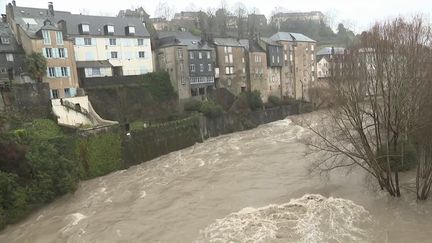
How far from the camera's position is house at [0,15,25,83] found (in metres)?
38.4

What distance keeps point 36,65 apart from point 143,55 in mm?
15284

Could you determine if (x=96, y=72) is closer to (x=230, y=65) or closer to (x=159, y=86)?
(x=159, y=86)

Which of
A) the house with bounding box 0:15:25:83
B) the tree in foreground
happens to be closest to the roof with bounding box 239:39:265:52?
the house with bounding box 0:15:25:83

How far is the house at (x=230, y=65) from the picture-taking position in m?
57.7

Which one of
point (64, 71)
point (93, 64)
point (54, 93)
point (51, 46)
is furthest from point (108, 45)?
point (54, 93)

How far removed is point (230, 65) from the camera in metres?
58.9

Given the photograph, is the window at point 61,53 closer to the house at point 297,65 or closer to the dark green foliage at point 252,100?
the dark green foliage at point 252,100

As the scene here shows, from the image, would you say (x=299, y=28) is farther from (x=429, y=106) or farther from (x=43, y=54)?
(x=429, y=106)

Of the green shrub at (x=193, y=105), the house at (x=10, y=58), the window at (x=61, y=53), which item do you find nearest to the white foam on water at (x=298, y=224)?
the green shrub at (x=193, y=105)

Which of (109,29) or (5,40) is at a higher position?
(109,29)

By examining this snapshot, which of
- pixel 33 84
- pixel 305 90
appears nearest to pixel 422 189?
pixel 33 84

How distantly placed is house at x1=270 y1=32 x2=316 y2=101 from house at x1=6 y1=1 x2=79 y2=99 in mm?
37958

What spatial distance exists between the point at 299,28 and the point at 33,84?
98.2 meters

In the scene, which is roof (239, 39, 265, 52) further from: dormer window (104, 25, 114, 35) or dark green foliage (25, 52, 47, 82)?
dark green foliage (25, 52, 47, 82)
